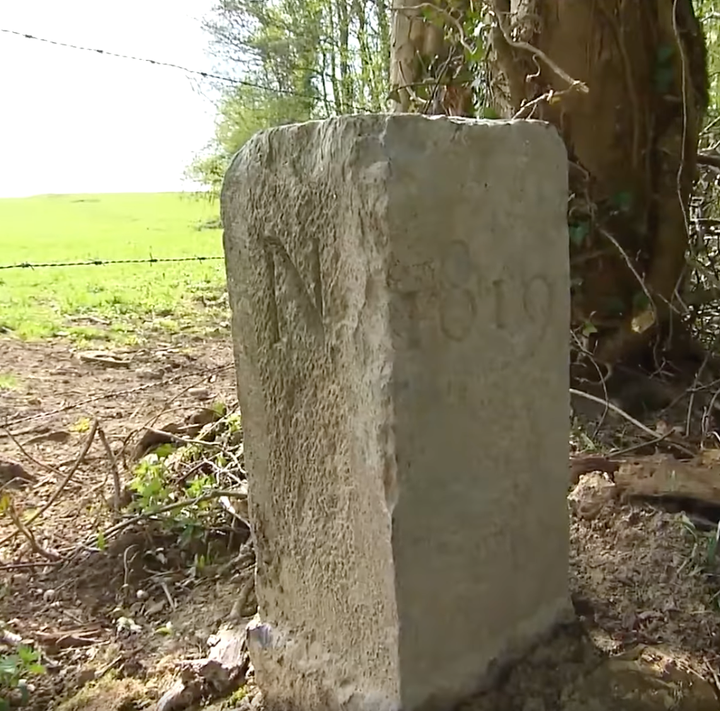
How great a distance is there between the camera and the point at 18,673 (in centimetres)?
176

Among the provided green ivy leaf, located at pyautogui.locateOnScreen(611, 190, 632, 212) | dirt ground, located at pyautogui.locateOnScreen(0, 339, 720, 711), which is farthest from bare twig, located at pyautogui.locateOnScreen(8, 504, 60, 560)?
green ivy leaf, located at pyautogui.locateOnScreen(611, 190, 632, 212)

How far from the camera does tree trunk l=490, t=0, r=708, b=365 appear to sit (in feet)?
8.28

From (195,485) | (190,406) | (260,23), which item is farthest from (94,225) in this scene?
(195,485)

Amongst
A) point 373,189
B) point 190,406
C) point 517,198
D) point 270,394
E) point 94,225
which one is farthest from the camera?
point 94,225

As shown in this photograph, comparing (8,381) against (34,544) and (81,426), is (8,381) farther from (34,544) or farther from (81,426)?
(34,544)

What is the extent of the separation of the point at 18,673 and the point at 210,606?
1.44 feet

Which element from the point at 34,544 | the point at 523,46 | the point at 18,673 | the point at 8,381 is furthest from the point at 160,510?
the point at 8,381

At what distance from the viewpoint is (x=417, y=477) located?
1.12 m

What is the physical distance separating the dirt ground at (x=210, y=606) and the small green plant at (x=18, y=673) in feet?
0.09

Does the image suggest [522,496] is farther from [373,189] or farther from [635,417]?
[635,417]

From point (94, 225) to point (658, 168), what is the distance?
7.04 meters

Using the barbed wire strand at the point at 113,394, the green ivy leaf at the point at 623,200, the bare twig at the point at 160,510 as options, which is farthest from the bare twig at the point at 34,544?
the green ivy leaf at the point at 623,200

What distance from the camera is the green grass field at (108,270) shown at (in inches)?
221

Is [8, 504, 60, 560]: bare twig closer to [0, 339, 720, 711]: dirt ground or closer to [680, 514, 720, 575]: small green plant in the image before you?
[0, 339, 720, 711]: dirt ground
